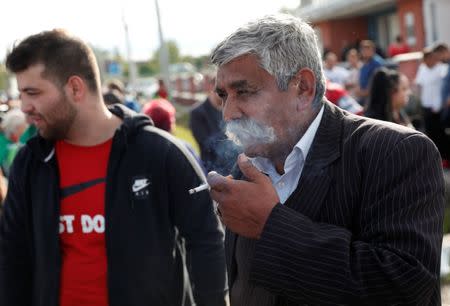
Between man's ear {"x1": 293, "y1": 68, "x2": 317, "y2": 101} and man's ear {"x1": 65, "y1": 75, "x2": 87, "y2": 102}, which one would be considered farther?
man's ear {"x1": 65, "y1": 75, "x2": 87, "y2": 102}

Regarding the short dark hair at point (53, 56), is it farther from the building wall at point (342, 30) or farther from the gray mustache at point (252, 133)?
the building wall at point (342, 30)

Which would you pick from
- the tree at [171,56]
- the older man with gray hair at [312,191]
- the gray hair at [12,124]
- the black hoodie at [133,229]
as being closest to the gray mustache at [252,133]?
the older man with gray hair at [312,191]

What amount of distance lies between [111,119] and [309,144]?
1513 mm

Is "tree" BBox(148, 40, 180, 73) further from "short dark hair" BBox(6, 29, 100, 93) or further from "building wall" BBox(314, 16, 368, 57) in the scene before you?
"short dark hair" BBox(6, 29, 100, 93)

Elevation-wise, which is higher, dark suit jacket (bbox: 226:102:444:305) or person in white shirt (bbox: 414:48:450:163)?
dark suit jacket (bbox: 226:102:444:305)

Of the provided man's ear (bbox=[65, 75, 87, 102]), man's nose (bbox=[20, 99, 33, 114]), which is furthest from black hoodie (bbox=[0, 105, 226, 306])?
man's ear (bbox=[65, 75, 87, 102])

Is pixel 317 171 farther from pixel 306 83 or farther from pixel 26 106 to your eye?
pixel 26 106

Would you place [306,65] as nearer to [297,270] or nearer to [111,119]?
[297,270]

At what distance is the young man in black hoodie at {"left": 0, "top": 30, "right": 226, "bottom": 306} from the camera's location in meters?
2.98

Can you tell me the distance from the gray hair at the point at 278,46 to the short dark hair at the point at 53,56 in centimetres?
142

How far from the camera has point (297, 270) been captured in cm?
168

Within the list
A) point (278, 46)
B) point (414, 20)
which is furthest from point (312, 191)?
point (414, 20)

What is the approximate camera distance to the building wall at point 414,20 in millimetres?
22703

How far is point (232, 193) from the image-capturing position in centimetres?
176
